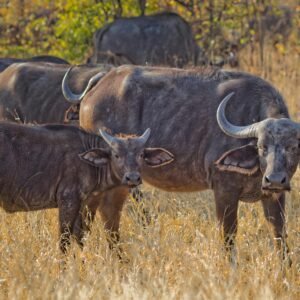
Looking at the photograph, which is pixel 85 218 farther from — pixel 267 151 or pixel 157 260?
A: pixel 267 151

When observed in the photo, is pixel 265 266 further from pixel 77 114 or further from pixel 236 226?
pixel 77 114

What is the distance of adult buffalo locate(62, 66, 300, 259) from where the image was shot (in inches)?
252

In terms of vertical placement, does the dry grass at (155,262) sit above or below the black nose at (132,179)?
below

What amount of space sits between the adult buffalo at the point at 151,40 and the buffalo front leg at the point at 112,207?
22.4 feet

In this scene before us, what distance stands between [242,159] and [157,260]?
996 millimetres

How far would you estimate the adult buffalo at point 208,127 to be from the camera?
21.0ft

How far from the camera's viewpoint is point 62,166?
21.6 ft

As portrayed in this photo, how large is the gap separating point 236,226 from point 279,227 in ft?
1.14

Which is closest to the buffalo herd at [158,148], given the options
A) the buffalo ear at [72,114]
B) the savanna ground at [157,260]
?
the savanna ground at [157,260]

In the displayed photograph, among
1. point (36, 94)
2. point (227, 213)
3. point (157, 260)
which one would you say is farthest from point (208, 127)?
point (36, 94)

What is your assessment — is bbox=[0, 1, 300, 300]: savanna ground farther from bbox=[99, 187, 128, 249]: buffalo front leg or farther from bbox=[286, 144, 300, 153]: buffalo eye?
bbox=[286, 144, 300, 153]: buffalo eye

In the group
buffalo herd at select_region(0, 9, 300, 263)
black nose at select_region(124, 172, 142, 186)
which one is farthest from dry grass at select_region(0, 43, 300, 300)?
black nose at select_region(124, 172, 142, 186)

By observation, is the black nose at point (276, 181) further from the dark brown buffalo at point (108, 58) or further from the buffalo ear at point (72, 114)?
the dark brown buffalo at point (108, 58)

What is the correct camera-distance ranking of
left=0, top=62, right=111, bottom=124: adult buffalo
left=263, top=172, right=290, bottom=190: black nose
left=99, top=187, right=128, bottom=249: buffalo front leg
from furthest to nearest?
left=0, top=62, right=111, bottom=124: adult buffalo
left=99, top=187, right=128, bottom=249: buffalo front leg
left=263, top=172, right=290, bottom=190: black nose
